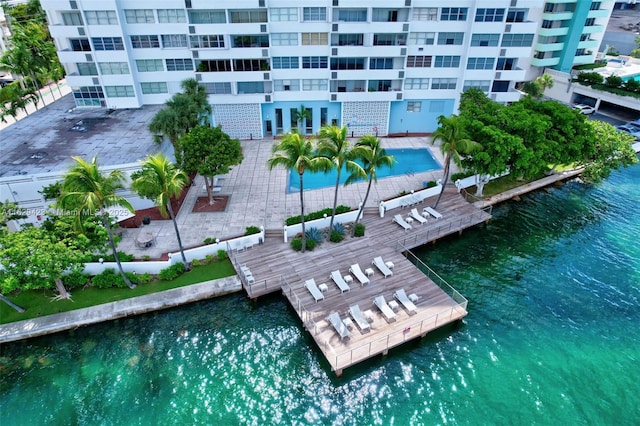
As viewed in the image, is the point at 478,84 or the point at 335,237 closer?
the point at 335,237

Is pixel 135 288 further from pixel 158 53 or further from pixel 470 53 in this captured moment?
pixel 470 53

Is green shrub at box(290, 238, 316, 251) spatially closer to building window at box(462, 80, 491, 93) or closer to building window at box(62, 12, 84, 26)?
building window at box(462, 80, 491, 93)

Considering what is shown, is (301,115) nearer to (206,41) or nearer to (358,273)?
(206,41)

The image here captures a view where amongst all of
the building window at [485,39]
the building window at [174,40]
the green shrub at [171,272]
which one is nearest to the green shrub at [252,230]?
the green shrub at [171,272]

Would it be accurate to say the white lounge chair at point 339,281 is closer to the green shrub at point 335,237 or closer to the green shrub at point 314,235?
the green shrub at point 335,237

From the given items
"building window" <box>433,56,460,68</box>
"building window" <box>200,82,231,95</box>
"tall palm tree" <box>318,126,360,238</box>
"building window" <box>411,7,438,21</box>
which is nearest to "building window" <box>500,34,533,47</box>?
"building window" <box>433,56,460,68</box>

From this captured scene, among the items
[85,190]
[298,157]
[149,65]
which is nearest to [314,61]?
[149,65]

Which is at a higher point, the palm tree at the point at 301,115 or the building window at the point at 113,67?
the building window at the point at 113,67
